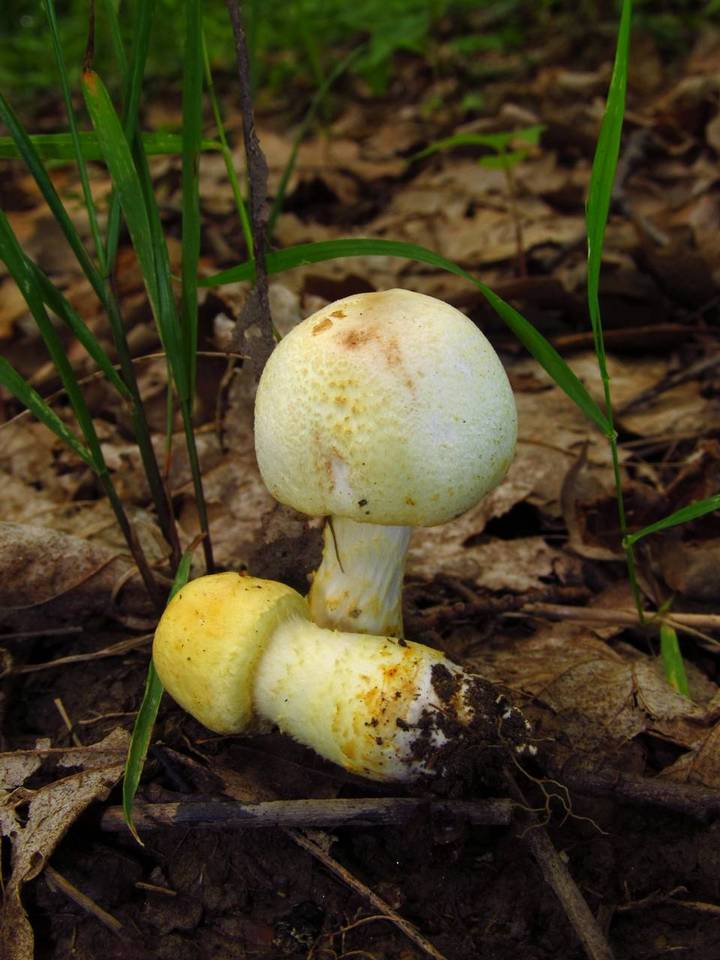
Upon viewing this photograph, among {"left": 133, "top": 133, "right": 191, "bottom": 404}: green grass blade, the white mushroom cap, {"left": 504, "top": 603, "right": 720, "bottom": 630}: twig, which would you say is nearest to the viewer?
the white mushroom cap

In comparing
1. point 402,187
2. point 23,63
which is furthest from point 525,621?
point 23,63

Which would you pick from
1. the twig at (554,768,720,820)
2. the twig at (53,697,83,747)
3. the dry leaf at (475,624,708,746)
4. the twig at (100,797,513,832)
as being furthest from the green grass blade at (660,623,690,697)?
the twig at (53,697,83,747)

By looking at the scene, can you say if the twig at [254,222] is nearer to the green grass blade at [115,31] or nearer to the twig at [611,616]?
the green grass blade at [115,31]

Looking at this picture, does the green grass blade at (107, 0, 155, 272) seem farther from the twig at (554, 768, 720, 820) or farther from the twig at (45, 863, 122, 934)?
the twig at (554, 768, 720, 820)

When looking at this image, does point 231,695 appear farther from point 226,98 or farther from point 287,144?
point 226,98

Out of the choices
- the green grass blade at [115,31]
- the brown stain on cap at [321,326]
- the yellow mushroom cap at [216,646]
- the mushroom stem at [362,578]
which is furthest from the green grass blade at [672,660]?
the green grass blade at [115,31]

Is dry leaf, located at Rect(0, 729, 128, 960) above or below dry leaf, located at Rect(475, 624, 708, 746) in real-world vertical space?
below

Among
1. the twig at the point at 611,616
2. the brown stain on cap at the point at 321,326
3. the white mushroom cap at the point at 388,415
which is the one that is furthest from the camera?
the twig at the point at 611,616

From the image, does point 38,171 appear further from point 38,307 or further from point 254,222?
point 254,222
